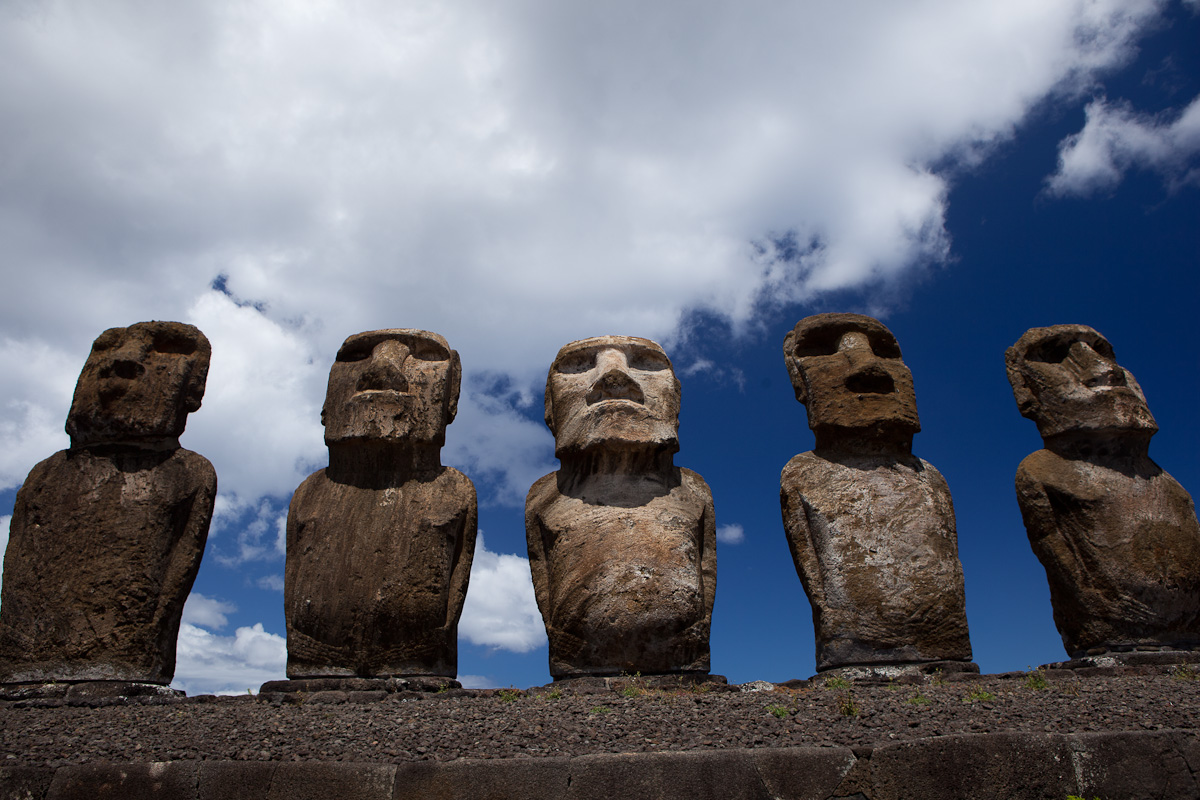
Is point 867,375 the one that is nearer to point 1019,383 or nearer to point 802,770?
point 1019,383

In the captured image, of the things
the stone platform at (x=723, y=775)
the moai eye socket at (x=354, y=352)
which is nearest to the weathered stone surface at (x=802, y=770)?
the stone platform at (x=723, y=775)

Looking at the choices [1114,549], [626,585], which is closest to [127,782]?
[626,585]

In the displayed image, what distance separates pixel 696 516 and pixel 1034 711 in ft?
9.98

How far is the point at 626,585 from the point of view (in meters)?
6.94

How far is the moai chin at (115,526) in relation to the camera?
7.02m

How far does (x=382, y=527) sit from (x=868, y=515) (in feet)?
13.0

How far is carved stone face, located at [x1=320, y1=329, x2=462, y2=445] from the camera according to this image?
300 inches

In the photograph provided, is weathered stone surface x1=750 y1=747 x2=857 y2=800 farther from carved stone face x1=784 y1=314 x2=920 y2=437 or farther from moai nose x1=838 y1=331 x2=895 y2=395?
moai nose x1=838 y1=331 x2=895 y2=395

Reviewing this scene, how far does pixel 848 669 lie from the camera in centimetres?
721

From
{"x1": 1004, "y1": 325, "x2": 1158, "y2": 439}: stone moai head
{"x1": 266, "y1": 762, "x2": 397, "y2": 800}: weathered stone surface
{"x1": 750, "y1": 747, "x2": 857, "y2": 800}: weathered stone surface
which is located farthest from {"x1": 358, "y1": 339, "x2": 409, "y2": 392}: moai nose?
{"x1": 1004, "y1": 325, "x2": 1158, "y2": 439}: stone moai head

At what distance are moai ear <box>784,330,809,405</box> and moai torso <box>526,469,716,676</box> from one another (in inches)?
60.1

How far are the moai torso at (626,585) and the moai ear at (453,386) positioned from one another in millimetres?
1259

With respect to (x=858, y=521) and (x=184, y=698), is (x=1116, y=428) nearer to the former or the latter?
(x=858, y=521)

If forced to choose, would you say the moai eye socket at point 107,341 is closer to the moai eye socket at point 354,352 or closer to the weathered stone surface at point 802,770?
the moai eye socket at point 354,352
